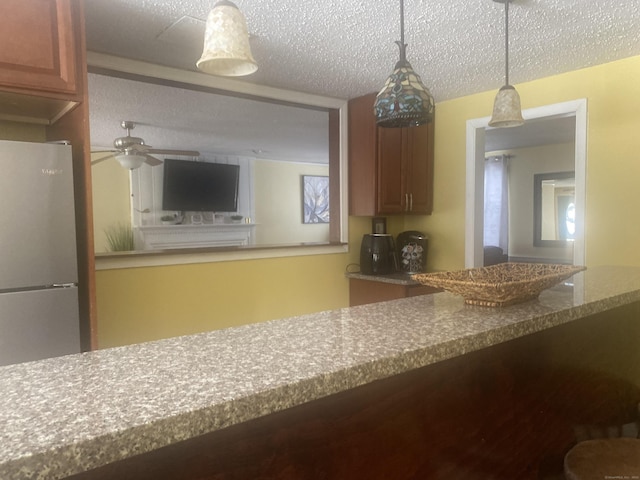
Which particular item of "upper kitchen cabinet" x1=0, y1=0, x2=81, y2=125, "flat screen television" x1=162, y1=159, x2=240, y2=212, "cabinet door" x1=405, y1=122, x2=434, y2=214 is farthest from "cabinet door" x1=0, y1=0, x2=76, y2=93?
"flat screen television" x1=162, y1=159, x2=240, y2=212

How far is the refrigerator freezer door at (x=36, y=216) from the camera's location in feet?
5.58

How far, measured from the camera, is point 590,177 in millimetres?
2820

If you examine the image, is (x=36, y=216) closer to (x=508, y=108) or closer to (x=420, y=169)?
(x=508, y=108)

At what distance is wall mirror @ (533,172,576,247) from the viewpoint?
5867mm

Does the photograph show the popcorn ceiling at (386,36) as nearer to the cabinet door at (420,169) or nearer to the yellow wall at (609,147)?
the yellow wall at (609,147)

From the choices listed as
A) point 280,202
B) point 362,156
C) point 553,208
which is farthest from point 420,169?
point 280,202

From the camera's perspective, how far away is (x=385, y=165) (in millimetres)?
3398

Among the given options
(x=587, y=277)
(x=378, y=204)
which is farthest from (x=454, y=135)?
(x=587, y=277)

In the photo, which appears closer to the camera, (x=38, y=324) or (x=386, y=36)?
(x=38, y=324)

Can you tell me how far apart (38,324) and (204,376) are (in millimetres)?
1352

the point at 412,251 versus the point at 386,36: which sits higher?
the point at 386,36

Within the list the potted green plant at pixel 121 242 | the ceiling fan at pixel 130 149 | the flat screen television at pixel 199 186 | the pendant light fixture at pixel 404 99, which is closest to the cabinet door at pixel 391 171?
the pendant light fixture at pixel 404 99

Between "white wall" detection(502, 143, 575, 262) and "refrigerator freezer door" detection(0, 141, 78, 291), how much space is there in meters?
5.79

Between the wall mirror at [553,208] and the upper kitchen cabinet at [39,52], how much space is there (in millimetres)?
5739
